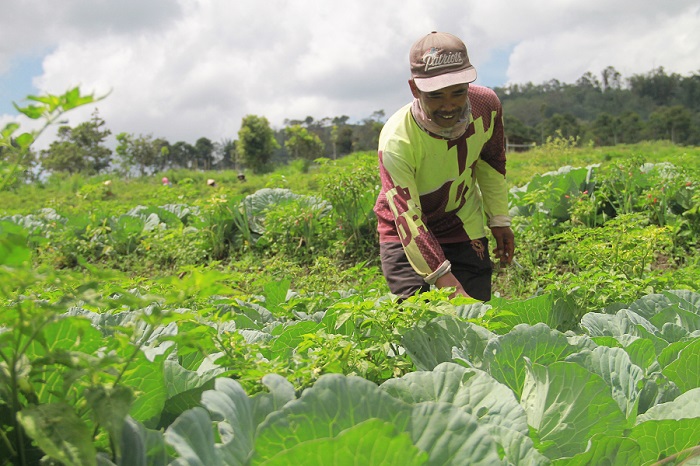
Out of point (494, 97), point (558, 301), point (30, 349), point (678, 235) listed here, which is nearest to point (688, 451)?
point (30, 349)

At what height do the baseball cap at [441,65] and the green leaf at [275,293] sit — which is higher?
the baseball cap at [441,65]

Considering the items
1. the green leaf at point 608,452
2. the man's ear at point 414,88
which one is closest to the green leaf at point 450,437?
the green leaf at point 608,452

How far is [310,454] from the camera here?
779 millimetres

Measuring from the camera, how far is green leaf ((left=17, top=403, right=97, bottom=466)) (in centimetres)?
80

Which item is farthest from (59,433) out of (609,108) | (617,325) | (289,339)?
(609,108)

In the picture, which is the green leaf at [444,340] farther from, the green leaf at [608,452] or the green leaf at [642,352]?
the green leaf at [608,452]

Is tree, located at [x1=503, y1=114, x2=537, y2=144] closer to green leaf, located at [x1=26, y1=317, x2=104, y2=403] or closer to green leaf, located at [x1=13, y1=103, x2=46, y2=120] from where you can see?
green leaf, located at [x1=26, y1=317, x2=104, y2=403]

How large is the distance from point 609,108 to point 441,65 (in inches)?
3864

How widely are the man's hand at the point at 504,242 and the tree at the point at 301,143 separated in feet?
101

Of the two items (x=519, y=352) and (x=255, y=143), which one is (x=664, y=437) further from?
(x=255, y=143)

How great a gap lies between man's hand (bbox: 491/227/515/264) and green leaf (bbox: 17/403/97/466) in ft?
9.16

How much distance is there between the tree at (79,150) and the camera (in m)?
27.0

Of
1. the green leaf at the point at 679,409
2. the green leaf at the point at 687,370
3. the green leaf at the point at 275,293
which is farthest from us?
the green leaf at the point at 275,293

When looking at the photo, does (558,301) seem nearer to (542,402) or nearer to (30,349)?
(542,402)
